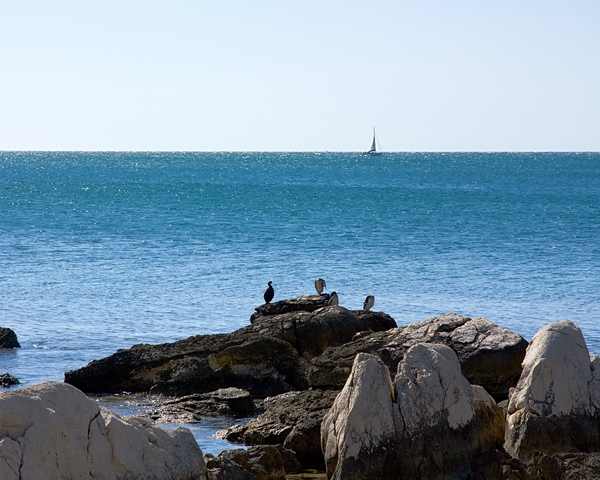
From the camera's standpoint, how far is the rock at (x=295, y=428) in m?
10.9

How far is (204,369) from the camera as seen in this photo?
14.8m

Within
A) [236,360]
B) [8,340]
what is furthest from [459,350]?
[8,340]

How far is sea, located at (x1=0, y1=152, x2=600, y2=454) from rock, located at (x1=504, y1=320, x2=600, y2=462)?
13.5ft

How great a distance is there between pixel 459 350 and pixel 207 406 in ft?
13.7

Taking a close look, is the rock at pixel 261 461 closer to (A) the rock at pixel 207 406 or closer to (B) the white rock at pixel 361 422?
(B) the white rock at pixel 361 422

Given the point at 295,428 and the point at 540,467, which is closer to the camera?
the point at 540,467

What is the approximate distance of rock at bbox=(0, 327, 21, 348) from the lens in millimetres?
18812

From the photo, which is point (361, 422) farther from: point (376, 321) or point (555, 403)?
point (376, 321)

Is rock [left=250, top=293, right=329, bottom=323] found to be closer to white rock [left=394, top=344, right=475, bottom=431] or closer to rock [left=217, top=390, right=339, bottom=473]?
rock [left=217, top=390, right=339, bottom=473]

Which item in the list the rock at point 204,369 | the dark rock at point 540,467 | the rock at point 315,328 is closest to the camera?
the dark rock at point 540,467

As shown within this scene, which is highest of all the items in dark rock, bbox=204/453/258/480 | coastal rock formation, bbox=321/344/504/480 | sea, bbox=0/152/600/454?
coastal rock formation, bbox=321/344/504/480

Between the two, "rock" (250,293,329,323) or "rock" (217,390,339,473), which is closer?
"rock" (217,390,339,473)

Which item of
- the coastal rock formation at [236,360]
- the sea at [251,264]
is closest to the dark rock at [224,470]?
the sea at [251,264]

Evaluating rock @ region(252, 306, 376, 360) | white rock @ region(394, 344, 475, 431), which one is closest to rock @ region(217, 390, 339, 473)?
white rock @ region(394, 344, 475, 431)
